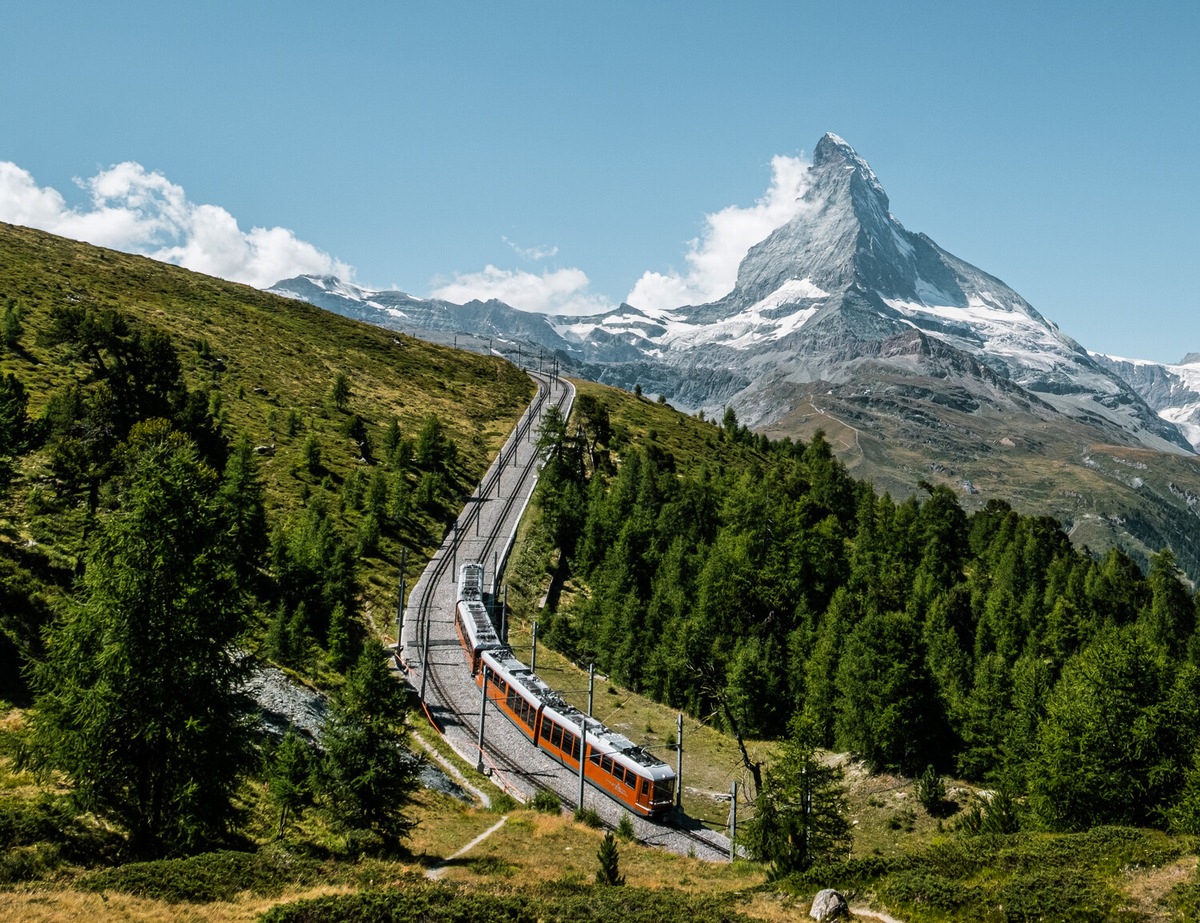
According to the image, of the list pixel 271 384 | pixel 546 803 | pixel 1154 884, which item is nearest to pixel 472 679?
pixel 546 803

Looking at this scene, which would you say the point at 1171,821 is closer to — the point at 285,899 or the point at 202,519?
the point at 285,899

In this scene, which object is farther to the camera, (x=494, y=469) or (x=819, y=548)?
(x=494, y=469)

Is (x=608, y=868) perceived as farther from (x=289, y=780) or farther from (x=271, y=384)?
(x=271, y=384)

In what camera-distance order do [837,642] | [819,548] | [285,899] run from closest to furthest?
[285,899] → [837,642] → [819,548]

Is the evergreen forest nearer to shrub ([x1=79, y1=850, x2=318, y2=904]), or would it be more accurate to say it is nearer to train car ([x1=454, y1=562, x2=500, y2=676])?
train car ([x1=454, y1=562, x2=500, y2=676])

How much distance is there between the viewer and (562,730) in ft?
168

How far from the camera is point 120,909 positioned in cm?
1828

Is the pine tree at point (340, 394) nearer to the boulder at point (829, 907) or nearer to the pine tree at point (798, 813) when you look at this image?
the pine tree at point (798, 813)

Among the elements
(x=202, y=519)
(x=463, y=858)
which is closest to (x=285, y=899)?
(x=202, y=519)

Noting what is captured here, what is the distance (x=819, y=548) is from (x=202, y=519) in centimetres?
7796

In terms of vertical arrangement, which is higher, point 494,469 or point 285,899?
point 494,469

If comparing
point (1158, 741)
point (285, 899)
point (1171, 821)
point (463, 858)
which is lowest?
point (463, 858)

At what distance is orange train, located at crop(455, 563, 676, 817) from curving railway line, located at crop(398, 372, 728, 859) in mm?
1029

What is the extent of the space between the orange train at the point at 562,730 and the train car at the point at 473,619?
83mm
